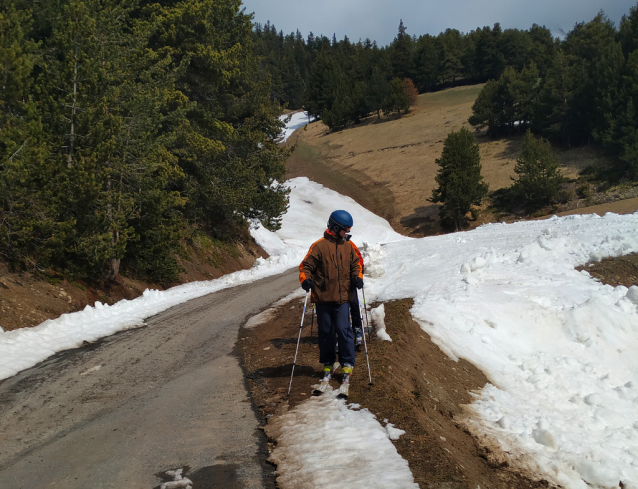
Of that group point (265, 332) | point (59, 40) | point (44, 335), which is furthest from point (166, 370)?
point (59, 40)

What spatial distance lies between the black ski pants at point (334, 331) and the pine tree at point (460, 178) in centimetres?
4386

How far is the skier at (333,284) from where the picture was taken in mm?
6270

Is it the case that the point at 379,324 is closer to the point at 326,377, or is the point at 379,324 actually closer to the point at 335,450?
the point at 326,377

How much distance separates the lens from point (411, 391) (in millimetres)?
6293

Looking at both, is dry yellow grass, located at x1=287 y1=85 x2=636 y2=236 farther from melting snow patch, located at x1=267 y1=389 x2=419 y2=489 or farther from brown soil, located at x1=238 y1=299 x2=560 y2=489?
melting snow patch, located at x1=267 y1=389 x2=419 y2=489

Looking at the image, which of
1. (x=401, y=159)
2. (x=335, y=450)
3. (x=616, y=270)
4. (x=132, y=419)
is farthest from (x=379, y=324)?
(x=401, y=159)

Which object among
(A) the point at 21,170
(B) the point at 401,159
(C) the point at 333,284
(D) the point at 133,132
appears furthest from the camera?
(B) the point at 401,159

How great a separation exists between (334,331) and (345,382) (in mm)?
675

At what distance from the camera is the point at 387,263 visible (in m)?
19.6

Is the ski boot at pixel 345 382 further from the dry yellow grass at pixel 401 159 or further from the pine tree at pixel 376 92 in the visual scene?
the pine tree at pixel 376 92

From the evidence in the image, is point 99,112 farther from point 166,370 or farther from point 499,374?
point 499,374

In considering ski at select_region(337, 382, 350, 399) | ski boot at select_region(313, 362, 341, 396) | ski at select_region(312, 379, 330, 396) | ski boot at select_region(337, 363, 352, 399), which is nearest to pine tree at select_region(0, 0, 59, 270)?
ski boot at select_region(313, 362, 341, 396)

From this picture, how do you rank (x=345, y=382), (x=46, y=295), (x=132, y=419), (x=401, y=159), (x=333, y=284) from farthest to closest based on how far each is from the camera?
(x=401, y=159)
(x=46, y=295)
(x=333, y=284)
(x=345, y=382)
(x=132, y=419)

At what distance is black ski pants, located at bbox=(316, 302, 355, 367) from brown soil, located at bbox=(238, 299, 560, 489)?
0.44 metres
